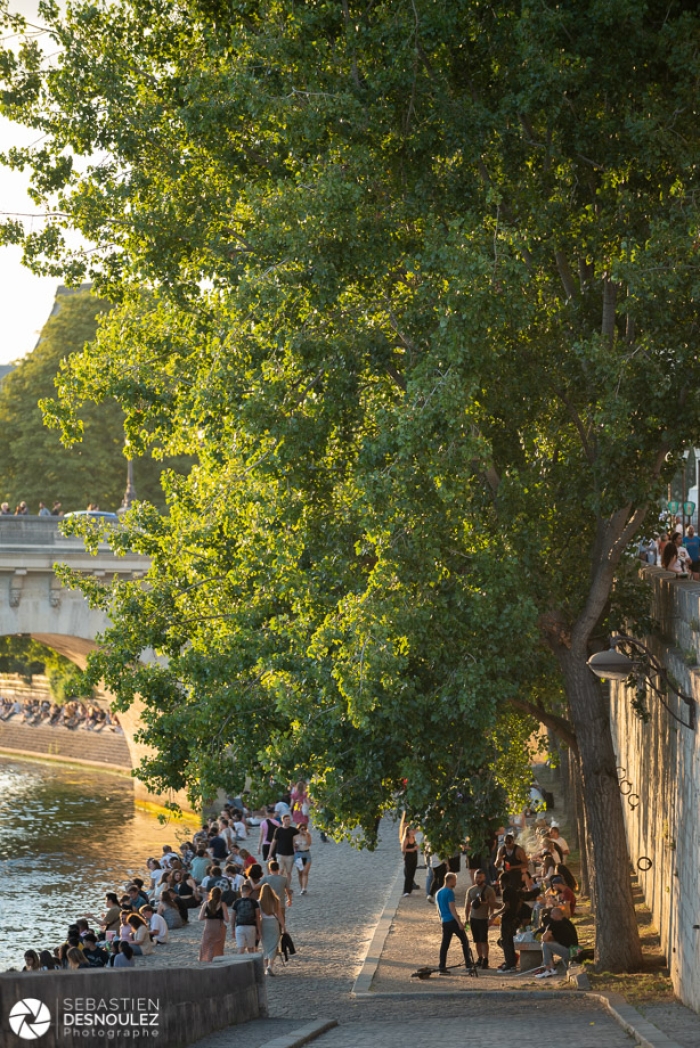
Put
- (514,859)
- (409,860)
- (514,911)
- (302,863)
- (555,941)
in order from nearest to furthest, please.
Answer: (555,941)
(514,911)
(514,859)
(409,860)
(302,863)

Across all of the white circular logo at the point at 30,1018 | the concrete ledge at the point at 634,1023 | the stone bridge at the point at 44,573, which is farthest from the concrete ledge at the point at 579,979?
the stone bridge at the point at 44,573

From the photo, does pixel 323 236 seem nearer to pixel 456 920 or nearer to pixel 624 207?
A: pixel 624 207

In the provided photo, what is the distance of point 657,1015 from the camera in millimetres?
12836

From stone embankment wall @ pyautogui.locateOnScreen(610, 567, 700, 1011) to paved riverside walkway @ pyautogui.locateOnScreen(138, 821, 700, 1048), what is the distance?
1025mm

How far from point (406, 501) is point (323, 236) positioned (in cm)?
280

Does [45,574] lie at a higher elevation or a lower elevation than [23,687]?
higher

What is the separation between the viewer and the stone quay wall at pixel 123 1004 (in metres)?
9.23

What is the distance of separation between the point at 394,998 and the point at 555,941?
7.29 ft

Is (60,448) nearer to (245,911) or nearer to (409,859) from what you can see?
(409,859)

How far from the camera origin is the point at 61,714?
5675 centimetres

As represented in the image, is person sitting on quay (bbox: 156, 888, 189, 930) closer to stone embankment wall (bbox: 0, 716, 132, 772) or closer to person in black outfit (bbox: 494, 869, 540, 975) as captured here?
person in black outfit (bbox: 494, 869, 540, 975)

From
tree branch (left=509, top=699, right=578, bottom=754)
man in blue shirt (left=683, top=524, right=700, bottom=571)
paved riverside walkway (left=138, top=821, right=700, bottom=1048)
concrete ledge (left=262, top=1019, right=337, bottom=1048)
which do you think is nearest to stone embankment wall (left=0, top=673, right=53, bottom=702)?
paved riverside walkway (left=138, top=821, right=700, bottom=1048)

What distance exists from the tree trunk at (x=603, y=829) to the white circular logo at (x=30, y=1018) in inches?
318

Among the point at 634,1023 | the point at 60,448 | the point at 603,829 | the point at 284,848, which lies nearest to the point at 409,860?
the point at 284,848
